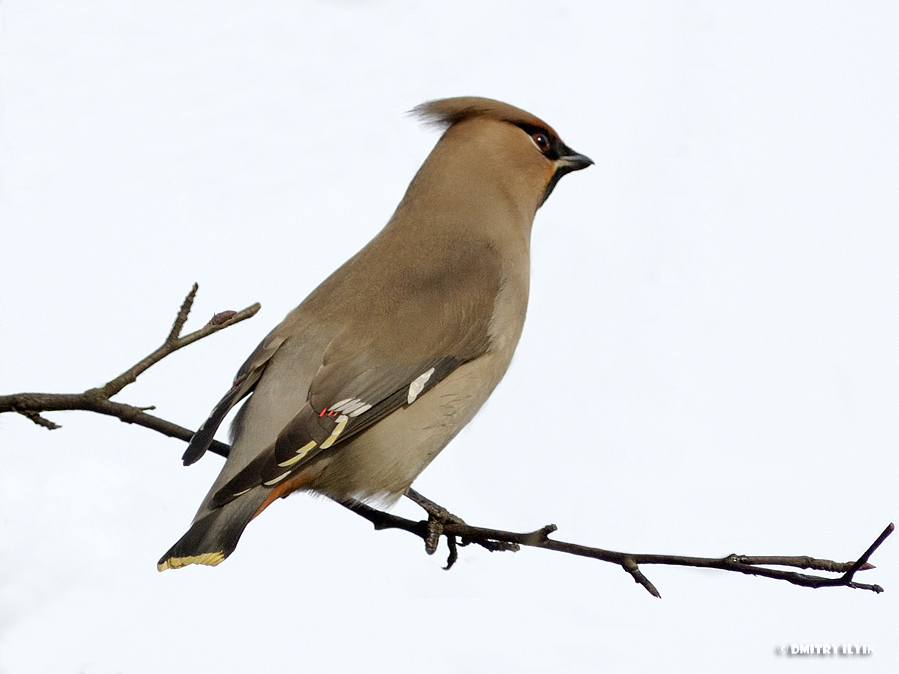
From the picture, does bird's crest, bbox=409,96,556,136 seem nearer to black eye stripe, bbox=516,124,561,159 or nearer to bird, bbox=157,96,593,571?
black eye stripe, bbox=516,124,561,159

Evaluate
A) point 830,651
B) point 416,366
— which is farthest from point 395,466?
point 830,651

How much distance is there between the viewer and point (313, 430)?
348 centimetres

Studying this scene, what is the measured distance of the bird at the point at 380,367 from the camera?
3.38 meters

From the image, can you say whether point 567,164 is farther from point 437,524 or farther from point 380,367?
point 437,524

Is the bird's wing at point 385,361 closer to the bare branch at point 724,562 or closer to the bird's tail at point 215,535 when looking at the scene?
the bird's tail at point 215,535

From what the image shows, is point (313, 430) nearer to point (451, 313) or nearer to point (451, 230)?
point (451, 313)

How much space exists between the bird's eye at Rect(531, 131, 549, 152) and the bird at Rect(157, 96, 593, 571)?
45 cm

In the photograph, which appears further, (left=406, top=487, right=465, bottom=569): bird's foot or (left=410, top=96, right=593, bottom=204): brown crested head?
(left=410, top=96, right=593, bottom=204): brown crested head

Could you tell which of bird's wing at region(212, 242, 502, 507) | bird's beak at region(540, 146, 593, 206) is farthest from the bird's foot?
bird's beak at region(540, 146, 593, 206)

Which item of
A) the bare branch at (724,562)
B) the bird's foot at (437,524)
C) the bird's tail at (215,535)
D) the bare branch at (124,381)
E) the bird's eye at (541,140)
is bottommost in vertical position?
the bare branch at (724,562)

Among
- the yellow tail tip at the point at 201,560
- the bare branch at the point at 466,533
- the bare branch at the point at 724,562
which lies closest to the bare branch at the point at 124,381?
the bare branch at the point at 466,533

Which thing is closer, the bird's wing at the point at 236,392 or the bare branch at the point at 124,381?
the bare branch at the point at 124,381

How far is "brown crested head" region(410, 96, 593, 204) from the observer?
4.98m

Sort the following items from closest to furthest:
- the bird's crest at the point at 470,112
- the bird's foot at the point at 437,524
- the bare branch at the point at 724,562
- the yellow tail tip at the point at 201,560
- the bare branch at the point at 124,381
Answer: the bare branch at the point at 724,562
the bare branch at the point at 124,381
the yellow tail tip at the point at 201,560
the bird's foot at the point at 437,524
the bird's crest at the point at 470,112
